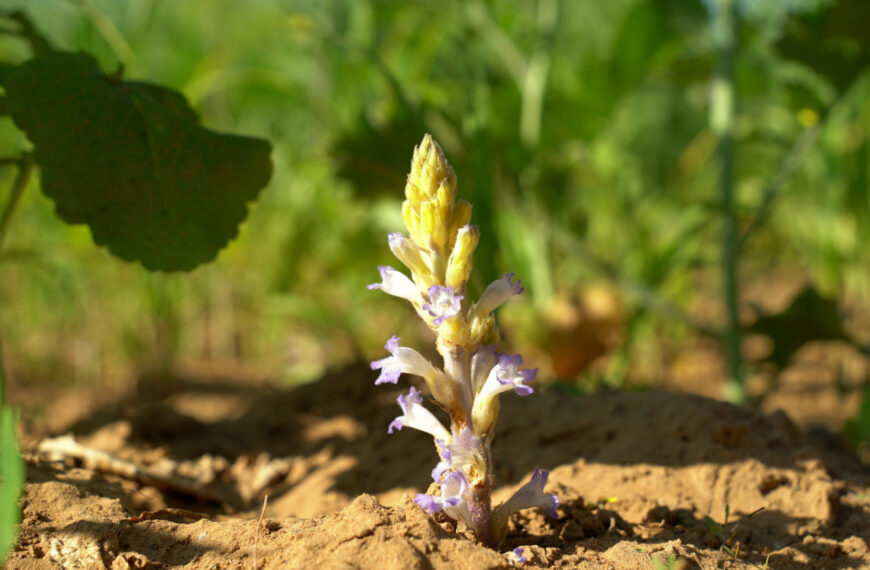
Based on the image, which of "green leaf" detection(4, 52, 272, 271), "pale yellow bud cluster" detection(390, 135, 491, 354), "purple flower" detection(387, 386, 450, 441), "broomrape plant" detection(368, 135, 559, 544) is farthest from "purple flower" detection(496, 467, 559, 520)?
"green leaf" detection(4, 52, 272, 271)

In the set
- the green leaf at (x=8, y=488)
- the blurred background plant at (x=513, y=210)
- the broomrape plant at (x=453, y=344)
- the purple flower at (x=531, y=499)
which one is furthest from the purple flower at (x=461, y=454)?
the blurred background plant at (x=513, y=210)

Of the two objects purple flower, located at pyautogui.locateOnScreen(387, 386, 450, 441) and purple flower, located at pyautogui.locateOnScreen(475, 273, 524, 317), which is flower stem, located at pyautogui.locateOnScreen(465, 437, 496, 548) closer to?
purple flower, located at pyautogui.locateOnScreen(387, 386, 450, 441)

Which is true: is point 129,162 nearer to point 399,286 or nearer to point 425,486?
point 399,286

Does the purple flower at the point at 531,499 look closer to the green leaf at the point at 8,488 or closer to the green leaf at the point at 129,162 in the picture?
the green leaf at the point at 8,488

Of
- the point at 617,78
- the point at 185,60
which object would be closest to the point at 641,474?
the point at 617,78

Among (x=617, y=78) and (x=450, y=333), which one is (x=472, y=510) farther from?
(x=617, y=78)
